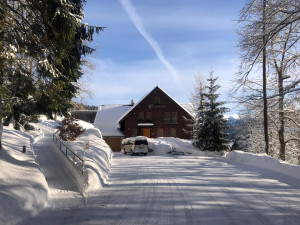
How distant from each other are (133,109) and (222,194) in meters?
32.2

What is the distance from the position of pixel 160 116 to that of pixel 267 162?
2674 cm

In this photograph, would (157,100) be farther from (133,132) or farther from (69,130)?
(69,130)

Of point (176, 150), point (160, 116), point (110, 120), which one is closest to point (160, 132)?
point (160, 116)

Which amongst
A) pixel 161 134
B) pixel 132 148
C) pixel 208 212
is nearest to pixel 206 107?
pixel 132 148

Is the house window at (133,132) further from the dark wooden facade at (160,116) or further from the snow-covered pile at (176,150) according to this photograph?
the snow-covered pile at (176,150)

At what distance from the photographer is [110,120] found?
43406mm

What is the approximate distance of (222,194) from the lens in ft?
26.2

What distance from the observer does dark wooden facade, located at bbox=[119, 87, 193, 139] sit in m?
39.9

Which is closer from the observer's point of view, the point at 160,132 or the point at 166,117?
the point at 160,132

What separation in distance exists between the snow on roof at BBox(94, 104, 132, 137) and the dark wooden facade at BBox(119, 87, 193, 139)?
1910 millimetres

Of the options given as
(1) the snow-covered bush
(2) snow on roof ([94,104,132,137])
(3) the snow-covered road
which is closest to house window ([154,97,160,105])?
(2) snow on roof ([94,104,132,137])

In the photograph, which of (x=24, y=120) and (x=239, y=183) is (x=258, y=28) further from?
(x=24, y=120)

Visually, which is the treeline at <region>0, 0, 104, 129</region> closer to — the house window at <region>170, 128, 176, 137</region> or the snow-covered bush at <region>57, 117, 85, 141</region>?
the snow-covered bush at <region>57, 117, 85, 141</region>

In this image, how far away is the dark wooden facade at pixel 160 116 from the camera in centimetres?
3994
